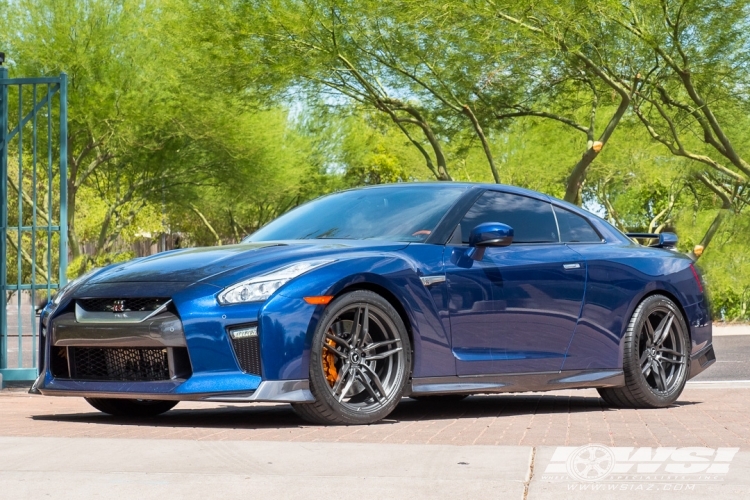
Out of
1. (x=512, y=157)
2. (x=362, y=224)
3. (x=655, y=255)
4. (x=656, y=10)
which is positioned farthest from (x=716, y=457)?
A: (x=512, y=157)

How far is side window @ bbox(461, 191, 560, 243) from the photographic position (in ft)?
27.3

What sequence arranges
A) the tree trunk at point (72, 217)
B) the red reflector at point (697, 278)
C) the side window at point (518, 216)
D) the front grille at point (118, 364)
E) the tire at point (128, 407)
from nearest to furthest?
the front grille at point (118, 364) → the tire at point (128, 407) → the side window at point (518, 216) → the red reflector at point (697, 278) → the tree trunk at point (72, 217)

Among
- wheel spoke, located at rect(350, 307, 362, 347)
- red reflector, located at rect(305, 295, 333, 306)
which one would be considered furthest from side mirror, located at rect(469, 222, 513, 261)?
red reflector, located at rect(305, 295, 333, 306)

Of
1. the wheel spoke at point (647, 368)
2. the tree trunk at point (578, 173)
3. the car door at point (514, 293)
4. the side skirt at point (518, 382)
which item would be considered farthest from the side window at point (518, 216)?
the tree trunk at point (578, 173)

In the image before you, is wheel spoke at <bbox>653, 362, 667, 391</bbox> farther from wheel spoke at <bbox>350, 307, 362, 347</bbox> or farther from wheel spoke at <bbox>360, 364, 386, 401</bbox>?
wheel spoke at <bbox>350, 307, 362, 347</bbox>

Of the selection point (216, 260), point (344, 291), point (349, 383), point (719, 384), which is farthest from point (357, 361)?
point (719, 384)

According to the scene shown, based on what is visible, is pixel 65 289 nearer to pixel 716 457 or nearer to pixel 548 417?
pixel 548 417

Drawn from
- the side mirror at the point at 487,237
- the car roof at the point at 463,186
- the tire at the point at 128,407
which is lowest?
the tire at the point at 128,407

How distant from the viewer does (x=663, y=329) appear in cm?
926

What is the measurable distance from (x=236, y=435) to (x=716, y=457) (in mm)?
2388

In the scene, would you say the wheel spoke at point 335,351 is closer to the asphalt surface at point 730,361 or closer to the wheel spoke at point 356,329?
the wheel spoke at point 356,329

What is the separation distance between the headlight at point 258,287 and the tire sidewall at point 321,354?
0.28 m

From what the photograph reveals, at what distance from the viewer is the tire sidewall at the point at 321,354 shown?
277 inches

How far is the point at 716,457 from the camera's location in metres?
5.85
